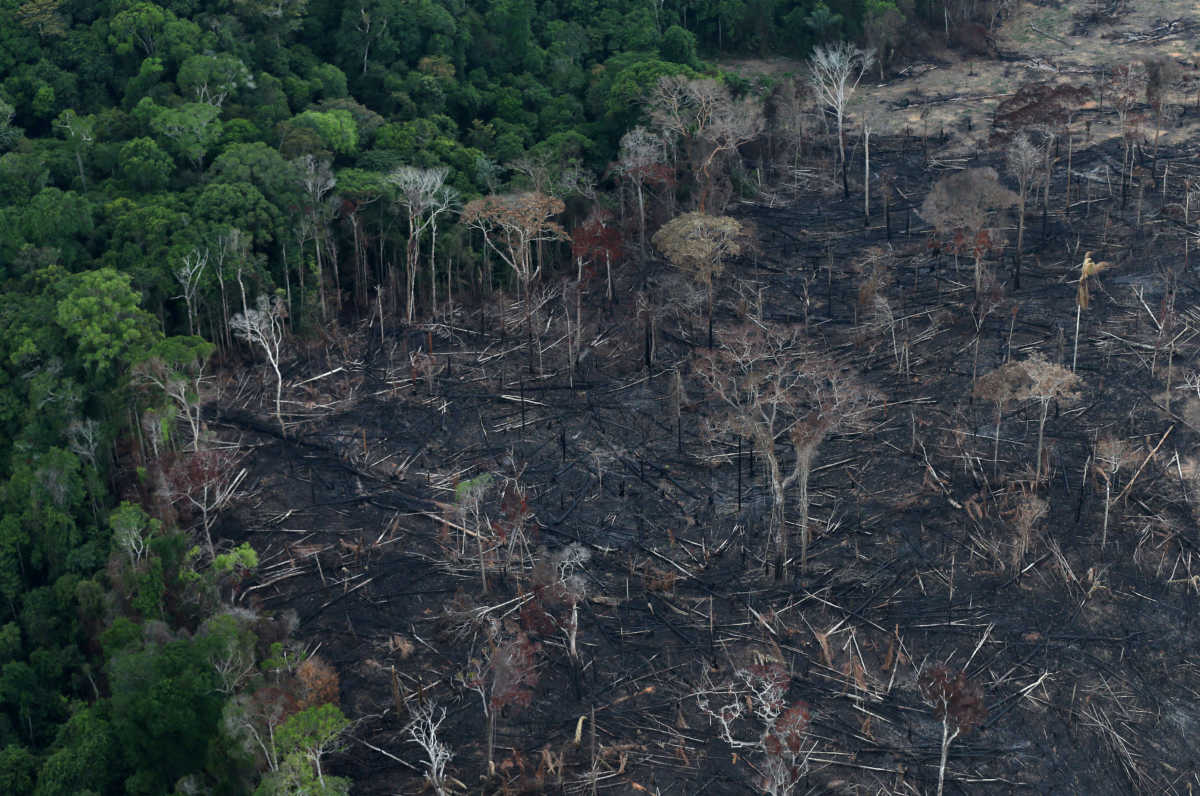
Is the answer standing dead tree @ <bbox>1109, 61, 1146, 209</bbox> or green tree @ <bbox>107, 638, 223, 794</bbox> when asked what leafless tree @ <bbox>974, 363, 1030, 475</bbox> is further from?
green tree @ <bbox>107, 638, 223, 794</bbox>

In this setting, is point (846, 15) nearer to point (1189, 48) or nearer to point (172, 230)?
point (1189, 48)

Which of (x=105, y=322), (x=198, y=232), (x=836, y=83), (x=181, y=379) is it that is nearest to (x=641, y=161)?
(x=836, y=83)

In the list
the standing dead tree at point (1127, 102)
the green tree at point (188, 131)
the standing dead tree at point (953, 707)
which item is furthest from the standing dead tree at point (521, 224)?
the standing dead tree at point (1127, 102)

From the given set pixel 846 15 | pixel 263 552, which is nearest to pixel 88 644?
pixel 263 552

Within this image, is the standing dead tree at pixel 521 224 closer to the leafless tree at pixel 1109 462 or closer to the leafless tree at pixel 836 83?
the leafless tree at pixel 836 83

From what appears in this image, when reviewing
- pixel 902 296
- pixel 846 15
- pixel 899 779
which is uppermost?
pixel 846 15

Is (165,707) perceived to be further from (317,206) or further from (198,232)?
(317,206)
